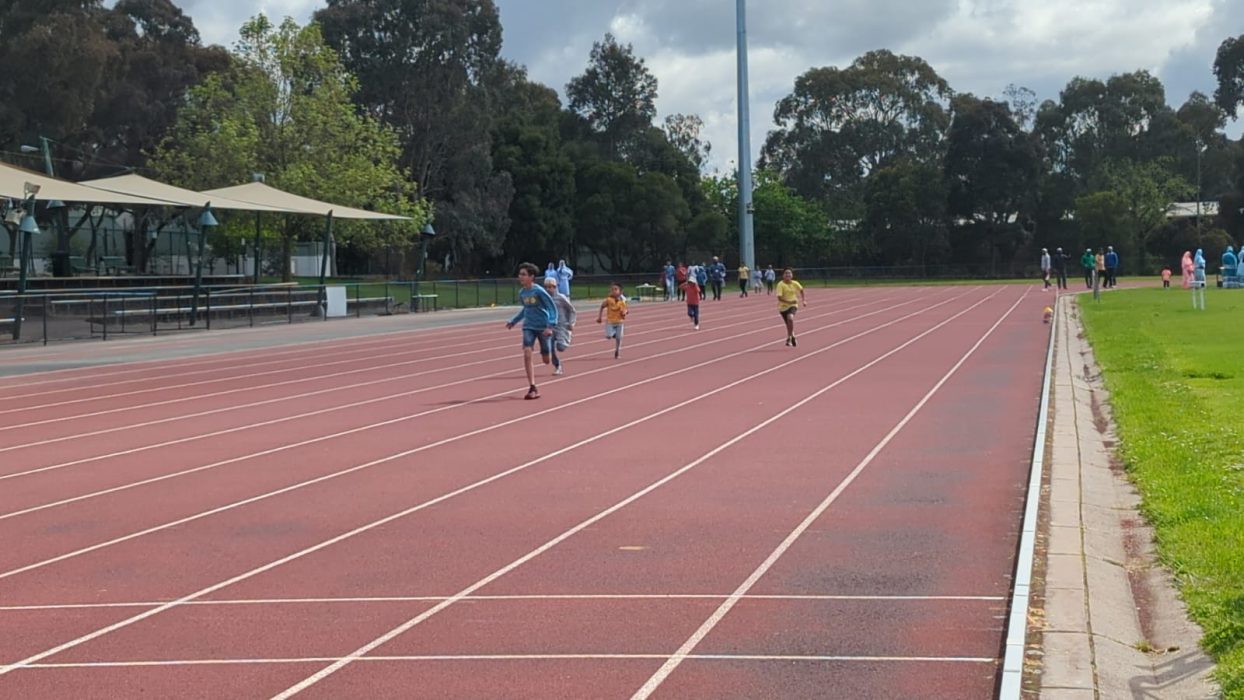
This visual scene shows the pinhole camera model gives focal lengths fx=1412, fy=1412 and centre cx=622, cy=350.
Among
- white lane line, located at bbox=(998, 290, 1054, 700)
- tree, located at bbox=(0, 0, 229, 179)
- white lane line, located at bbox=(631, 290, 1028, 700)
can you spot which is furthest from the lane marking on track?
tree, located at bbox=(0, 0, 229, 179)

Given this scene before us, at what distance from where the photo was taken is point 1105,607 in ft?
22.5

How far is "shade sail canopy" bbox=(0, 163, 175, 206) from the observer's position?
31.9 metres

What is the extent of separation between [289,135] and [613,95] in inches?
1713

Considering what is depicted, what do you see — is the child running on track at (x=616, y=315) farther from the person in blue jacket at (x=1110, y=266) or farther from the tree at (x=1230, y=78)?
the tree at (x=1230, y=78)

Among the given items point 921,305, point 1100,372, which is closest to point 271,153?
point 921,305

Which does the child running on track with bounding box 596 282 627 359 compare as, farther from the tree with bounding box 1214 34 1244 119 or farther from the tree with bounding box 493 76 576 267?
the tree with bounding box 1214 34 1244 119

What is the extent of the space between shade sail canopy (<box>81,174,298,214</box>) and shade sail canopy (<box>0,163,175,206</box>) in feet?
3.31

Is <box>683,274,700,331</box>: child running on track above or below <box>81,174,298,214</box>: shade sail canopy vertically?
below

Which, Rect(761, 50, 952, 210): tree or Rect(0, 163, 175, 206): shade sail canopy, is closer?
Rect(0, 163, 175, 206): shade sail canopy

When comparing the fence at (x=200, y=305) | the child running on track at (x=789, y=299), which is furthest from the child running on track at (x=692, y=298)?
the fence at (x=200, y=305)

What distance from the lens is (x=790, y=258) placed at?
90.1 metres

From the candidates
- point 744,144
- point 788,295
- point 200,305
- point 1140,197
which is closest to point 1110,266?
point 744,144

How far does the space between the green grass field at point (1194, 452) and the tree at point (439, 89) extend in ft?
158

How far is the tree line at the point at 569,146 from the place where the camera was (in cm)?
5441
